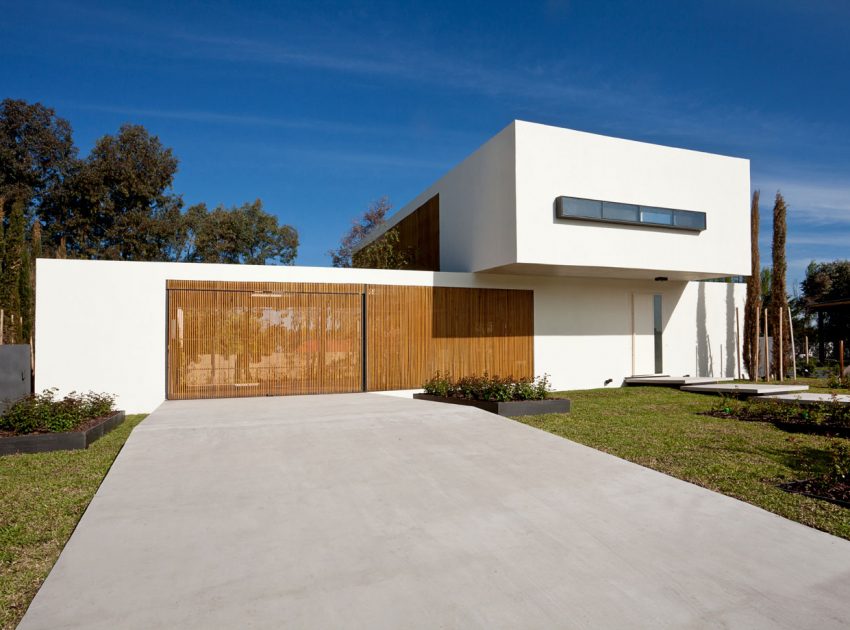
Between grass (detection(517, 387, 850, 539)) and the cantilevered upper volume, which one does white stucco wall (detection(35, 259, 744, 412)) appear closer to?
the cantilevered upper volume

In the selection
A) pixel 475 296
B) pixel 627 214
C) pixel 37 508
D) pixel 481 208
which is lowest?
pixel 37 508

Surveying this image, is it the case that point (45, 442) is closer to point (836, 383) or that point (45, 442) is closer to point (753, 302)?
point (836, 383)

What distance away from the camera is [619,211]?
11.4 m

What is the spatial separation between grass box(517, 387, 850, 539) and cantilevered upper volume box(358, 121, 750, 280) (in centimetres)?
329

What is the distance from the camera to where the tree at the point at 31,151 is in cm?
2362

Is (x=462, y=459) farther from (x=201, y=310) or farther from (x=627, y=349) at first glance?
(x=627, y=349)

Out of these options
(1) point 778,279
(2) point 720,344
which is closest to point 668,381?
(2) point 720,344

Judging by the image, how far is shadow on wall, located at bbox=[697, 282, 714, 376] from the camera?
14969mm

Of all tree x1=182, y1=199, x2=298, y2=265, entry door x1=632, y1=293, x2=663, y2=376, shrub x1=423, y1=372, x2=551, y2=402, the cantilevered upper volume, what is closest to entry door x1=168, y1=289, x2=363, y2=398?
shrub x1=423, y1=372, x2=551, y2=402

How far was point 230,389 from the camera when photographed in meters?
10.2

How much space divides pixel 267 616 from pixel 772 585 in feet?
8.96

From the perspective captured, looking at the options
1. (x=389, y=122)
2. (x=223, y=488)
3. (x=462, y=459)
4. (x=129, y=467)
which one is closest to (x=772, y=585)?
(x=462, y=459)

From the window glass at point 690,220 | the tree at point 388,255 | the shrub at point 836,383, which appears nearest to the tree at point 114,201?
the tree at point 388,255

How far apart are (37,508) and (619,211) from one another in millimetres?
10902
